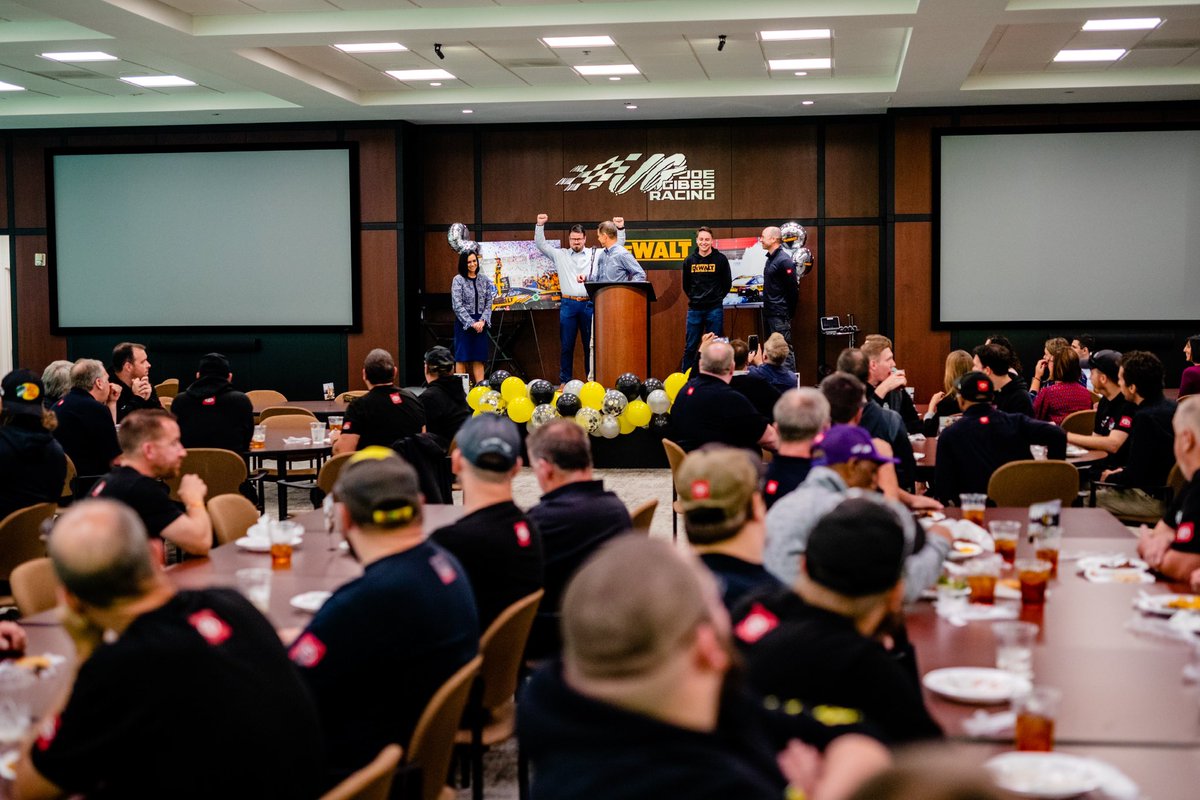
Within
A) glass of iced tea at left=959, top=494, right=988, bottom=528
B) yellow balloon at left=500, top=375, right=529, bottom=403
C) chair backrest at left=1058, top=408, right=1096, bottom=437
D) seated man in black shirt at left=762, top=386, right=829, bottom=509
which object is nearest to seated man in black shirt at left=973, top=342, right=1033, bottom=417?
chair backrest at left=1058, top=408, right=1096, bottom=437

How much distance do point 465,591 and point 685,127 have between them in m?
12.2

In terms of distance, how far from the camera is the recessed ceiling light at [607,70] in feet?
39.5

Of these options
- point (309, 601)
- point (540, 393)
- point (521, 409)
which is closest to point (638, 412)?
point (540, 393)

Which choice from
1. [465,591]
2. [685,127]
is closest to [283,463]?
[465,591]

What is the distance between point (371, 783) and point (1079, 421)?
7.05 m

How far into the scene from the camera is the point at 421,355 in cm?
1502

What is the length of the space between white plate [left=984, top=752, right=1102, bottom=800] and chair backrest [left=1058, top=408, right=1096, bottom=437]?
20.3 feet

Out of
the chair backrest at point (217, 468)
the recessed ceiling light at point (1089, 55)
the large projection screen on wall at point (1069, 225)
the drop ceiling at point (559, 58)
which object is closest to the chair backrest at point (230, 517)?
the chair backrest at point (217, 468)

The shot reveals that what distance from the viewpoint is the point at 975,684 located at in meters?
2.81

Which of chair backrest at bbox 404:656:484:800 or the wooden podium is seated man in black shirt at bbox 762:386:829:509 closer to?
chair backrest at bbox 404:656:484:800

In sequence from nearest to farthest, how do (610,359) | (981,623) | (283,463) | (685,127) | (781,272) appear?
(981,623) → (283,463) → (610,359) → (781,272) → (685,127)

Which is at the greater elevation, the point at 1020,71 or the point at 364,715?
the point at 1020,71

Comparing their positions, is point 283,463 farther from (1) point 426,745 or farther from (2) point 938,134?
(2) point 938,134

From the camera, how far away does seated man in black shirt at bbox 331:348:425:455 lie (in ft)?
22.8
